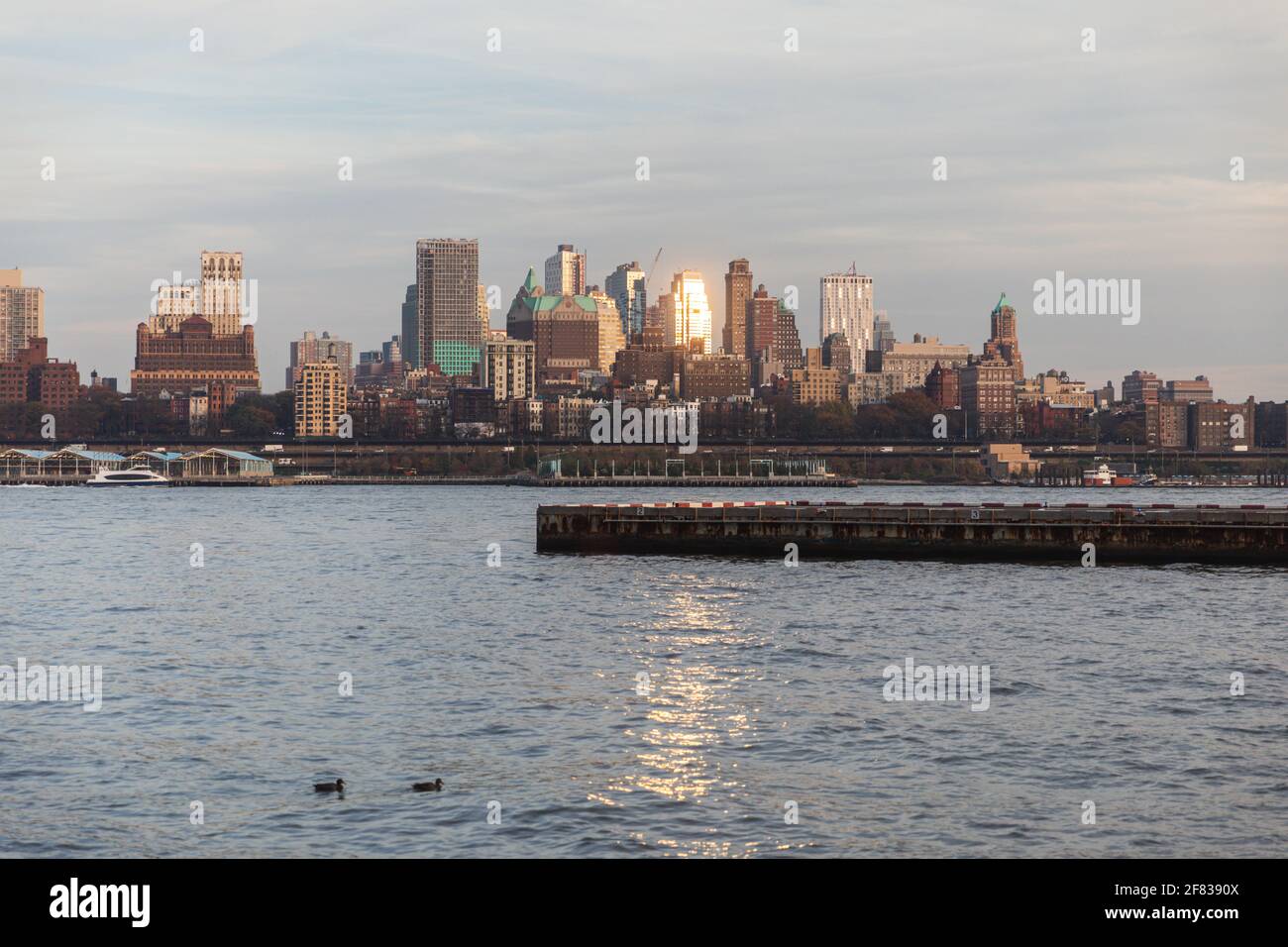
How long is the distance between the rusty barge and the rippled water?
10737 mm

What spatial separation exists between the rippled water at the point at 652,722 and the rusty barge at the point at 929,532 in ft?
35.2

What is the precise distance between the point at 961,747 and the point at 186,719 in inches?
645

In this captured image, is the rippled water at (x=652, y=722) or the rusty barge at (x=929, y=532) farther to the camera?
the rusty barge at (x=929, y=532)

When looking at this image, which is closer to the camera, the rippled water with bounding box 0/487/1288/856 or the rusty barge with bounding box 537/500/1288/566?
the rippled water with bounding box 0/487/1288/856

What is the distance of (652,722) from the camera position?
3089cm

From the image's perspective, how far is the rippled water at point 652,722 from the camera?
22344mm

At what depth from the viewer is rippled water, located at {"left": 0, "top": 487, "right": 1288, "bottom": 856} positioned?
73.3ft

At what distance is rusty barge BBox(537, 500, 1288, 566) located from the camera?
2963 inches

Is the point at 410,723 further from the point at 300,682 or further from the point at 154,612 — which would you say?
the point at 154,612

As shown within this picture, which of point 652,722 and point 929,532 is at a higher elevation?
point 929,532

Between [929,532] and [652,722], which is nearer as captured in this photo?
[652,722]

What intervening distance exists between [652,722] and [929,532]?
1963 inches

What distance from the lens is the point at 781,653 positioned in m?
41.8
